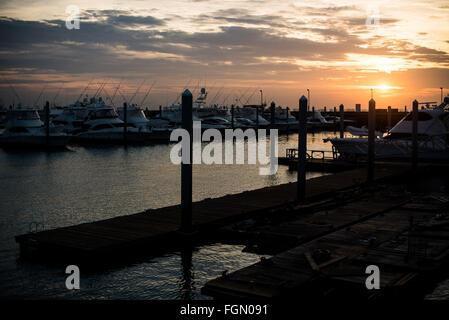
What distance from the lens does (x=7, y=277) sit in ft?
40.7

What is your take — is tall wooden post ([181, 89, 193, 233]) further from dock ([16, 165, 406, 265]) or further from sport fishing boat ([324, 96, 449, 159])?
sport fishing boat ([324, 96, 449, 159])

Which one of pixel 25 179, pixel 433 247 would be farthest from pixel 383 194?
pixel 25 179

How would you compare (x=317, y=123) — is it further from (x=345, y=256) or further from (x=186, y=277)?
(x=345, y=256)

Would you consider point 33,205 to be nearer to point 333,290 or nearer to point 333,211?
point 333,211

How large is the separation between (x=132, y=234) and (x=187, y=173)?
81.4 inches

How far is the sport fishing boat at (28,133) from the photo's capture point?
52938mm

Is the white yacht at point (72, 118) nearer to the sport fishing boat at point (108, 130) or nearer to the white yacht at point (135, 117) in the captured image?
the sport fishing boat at point (108, 130)

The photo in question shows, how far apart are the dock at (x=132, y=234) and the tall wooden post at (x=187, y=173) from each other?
40cm

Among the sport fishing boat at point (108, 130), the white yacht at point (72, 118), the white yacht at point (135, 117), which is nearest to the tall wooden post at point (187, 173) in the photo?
the sport fishing boat at point (108, 130)

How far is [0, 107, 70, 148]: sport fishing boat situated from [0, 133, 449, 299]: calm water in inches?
84.8

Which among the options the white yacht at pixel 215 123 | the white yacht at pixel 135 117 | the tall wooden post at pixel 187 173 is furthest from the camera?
the white yacht at pixel 215 123

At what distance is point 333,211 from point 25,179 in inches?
838

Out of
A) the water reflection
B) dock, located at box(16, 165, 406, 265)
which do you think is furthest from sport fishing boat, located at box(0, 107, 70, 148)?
the water reflection

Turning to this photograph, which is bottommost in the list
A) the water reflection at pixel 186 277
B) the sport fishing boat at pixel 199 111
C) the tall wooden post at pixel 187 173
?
the water reflection at pixel 186 277
